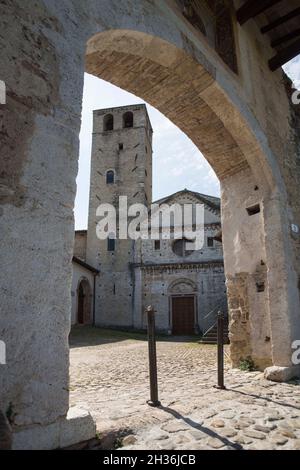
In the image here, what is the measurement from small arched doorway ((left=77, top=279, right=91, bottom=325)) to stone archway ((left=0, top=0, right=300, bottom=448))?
57.9 ft

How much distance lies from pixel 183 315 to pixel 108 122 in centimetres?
1699

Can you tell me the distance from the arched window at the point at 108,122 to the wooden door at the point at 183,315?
15.1 m

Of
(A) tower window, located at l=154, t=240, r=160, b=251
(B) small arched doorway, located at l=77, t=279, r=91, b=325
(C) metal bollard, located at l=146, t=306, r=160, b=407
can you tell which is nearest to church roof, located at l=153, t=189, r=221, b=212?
(A) tower window, located at l=154, t=240, r=160, b=251

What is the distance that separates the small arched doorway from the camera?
22.3 m

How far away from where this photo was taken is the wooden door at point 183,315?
21.3 metres

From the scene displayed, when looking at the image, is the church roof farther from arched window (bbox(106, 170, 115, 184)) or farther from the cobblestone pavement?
the cobblestone pavement

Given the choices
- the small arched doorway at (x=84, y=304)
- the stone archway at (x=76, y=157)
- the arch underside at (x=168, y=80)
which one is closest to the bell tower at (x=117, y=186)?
the small arched doorway at (x=84, y=304)

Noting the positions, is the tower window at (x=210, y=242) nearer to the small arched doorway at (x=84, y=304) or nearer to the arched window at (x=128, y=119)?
the small arched doorway at (x=84, y=304)

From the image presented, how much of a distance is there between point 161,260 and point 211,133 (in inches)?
689

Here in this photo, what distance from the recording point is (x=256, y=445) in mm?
2332

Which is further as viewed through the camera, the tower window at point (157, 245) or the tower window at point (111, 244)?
the tower window at point (111, 244)

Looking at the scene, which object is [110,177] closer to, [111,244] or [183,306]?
[111,244]

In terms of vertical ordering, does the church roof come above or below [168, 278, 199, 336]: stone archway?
above
